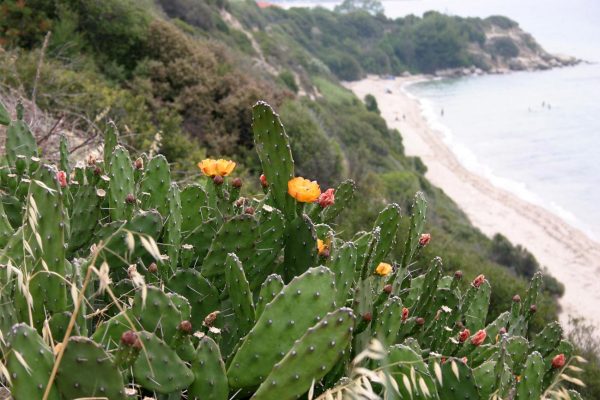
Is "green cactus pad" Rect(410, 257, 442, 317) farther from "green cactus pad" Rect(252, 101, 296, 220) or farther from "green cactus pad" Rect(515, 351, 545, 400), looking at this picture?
"green cactus pad" Rect(252, 101, 296, 220)

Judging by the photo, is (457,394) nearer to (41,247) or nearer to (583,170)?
(41,247)

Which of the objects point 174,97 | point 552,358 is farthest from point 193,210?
point 174,97

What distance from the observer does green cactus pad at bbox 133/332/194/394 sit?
1.38 meters

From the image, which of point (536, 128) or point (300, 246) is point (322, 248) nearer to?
point (300, 246)

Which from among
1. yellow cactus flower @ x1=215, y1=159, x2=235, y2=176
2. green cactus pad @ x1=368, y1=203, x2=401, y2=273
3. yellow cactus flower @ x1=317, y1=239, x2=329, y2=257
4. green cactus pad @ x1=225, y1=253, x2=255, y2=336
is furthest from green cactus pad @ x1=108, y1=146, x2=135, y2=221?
green cactus pad @ x1=368, y1=203, x2=401, y2=273

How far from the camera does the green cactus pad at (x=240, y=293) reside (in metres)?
1.63

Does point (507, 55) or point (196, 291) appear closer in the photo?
point (196, 291)

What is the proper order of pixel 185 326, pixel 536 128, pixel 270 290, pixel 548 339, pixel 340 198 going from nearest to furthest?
pixel 185 326 < pixel 270 290 < pixel 548 339 < pixel 340 198 < pixel 536 128

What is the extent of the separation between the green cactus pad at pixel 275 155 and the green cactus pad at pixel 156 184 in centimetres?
39

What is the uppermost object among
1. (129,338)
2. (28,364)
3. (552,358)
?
(129,338)

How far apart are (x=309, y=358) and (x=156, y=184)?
1095 mm

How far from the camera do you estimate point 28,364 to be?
1.21m

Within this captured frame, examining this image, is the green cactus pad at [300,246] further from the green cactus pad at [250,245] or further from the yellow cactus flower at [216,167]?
the yellow cactus flower at [216,167]

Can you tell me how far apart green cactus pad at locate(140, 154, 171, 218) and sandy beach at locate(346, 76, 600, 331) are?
40.7 feet
